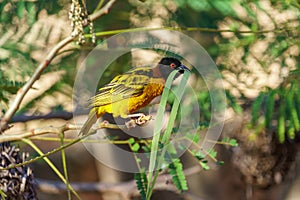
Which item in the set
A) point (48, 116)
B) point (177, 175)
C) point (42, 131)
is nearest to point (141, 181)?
point (177, 175)

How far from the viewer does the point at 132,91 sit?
3.09 ft

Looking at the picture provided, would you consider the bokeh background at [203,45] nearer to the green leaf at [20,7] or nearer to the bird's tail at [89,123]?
the green leaf at [20,7]

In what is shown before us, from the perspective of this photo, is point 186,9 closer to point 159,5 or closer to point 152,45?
point 159,5

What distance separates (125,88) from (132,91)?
19 millimetres

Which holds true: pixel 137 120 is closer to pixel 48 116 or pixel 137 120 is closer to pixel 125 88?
pixel 125 88

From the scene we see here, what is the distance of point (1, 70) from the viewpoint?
1.57 m

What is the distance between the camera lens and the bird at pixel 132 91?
3.07 ft

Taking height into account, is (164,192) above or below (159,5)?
below

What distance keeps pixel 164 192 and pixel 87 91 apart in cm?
95

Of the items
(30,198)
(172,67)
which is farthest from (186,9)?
(172,67)

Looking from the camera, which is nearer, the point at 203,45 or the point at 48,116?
the point at 203,45

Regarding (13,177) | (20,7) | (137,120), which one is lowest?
(13,177)

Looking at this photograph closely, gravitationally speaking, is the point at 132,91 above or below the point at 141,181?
above

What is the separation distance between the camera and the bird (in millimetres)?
935
